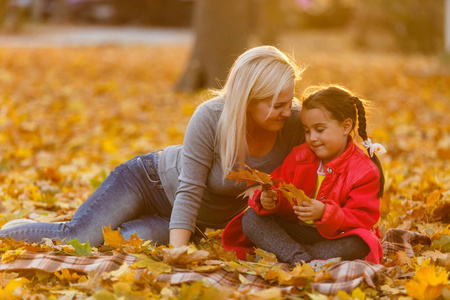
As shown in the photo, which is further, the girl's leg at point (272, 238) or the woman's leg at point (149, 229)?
the woman's leg at point (149, 229)

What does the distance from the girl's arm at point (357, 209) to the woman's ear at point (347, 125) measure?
24 centimetres

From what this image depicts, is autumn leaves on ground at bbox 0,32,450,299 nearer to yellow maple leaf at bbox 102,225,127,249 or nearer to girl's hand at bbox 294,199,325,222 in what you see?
yellow maple leaf at bbox 102,225,127,249

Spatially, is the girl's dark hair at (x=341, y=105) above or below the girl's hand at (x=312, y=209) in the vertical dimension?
above

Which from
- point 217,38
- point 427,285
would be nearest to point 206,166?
point 427,285

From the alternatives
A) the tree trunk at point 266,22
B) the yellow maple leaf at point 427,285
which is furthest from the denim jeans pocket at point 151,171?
the tree trunk at point 266,22

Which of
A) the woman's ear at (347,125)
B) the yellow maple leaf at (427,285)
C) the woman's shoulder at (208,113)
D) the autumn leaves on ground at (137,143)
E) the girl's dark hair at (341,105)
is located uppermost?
the girl's dark hair at (341,105)

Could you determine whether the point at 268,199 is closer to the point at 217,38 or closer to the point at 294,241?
the point at 294,241

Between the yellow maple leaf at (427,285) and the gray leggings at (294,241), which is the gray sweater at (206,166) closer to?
the gray leggings at (294,241)

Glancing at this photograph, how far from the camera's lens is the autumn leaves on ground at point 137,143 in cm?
241

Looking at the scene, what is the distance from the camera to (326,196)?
2672 millimetres

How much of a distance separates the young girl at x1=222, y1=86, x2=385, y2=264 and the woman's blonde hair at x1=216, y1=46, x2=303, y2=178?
0.17 meters

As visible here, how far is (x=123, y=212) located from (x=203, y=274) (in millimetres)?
855

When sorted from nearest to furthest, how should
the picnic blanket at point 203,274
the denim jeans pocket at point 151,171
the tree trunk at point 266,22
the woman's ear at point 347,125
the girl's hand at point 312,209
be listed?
the picnic blanket at point 203,274, the girl's hand at point 312,209, the woman's ear at point 347,125, the denim jeans pocket at point 151,171, the tree trunk at point 266,22

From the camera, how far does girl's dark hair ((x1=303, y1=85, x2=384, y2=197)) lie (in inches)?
104
